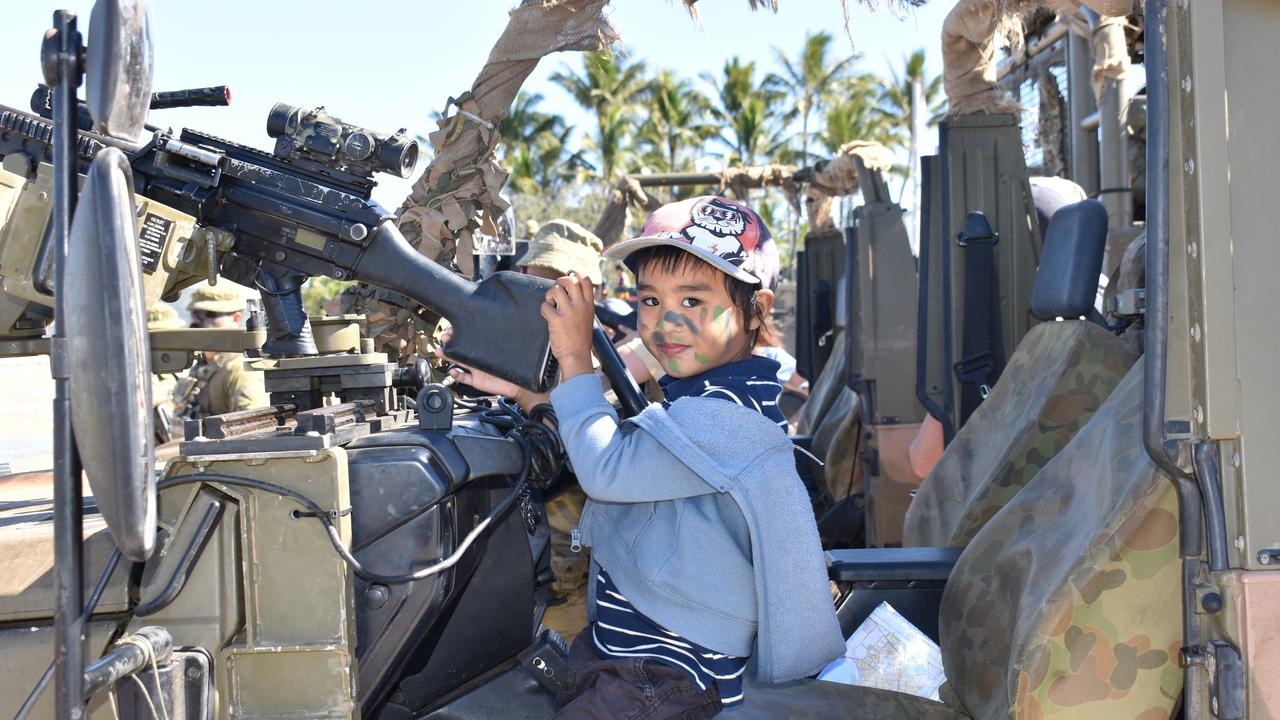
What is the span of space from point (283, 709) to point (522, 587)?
53 centimetres

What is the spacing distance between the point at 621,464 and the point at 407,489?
33cm

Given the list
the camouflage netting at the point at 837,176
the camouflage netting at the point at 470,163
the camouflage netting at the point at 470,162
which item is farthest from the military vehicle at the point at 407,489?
the camouflage netting at the point at 837,176

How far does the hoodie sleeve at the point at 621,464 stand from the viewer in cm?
169

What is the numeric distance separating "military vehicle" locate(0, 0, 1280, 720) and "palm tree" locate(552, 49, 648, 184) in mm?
32348

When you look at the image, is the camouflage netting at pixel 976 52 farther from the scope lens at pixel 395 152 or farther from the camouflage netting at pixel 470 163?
the scope lens at pixel 395 152

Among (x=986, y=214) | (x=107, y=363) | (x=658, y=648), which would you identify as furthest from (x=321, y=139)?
(x=986, y=214)

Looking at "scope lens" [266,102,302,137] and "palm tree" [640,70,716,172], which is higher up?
"palm tree" [640,70,716,172]

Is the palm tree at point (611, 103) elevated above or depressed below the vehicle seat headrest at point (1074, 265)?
above

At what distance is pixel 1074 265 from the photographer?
8.56 feet

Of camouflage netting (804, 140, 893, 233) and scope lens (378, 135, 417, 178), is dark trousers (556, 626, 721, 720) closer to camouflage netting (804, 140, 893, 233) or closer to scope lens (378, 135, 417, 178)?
scope lens (378, 135, 417, 178)

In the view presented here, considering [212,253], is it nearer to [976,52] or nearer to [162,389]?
[976,52]

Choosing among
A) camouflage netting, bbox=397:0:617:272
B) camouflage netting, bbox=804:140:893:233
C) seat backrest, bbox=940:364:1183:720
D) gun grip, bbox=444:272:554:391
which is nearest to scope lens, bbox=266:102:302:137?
gun grip, bbox=444:272:554:391

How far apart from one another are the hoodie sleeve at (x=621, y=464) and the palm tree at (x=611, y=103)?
107ft

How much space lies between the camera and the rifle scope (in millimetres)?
2107
